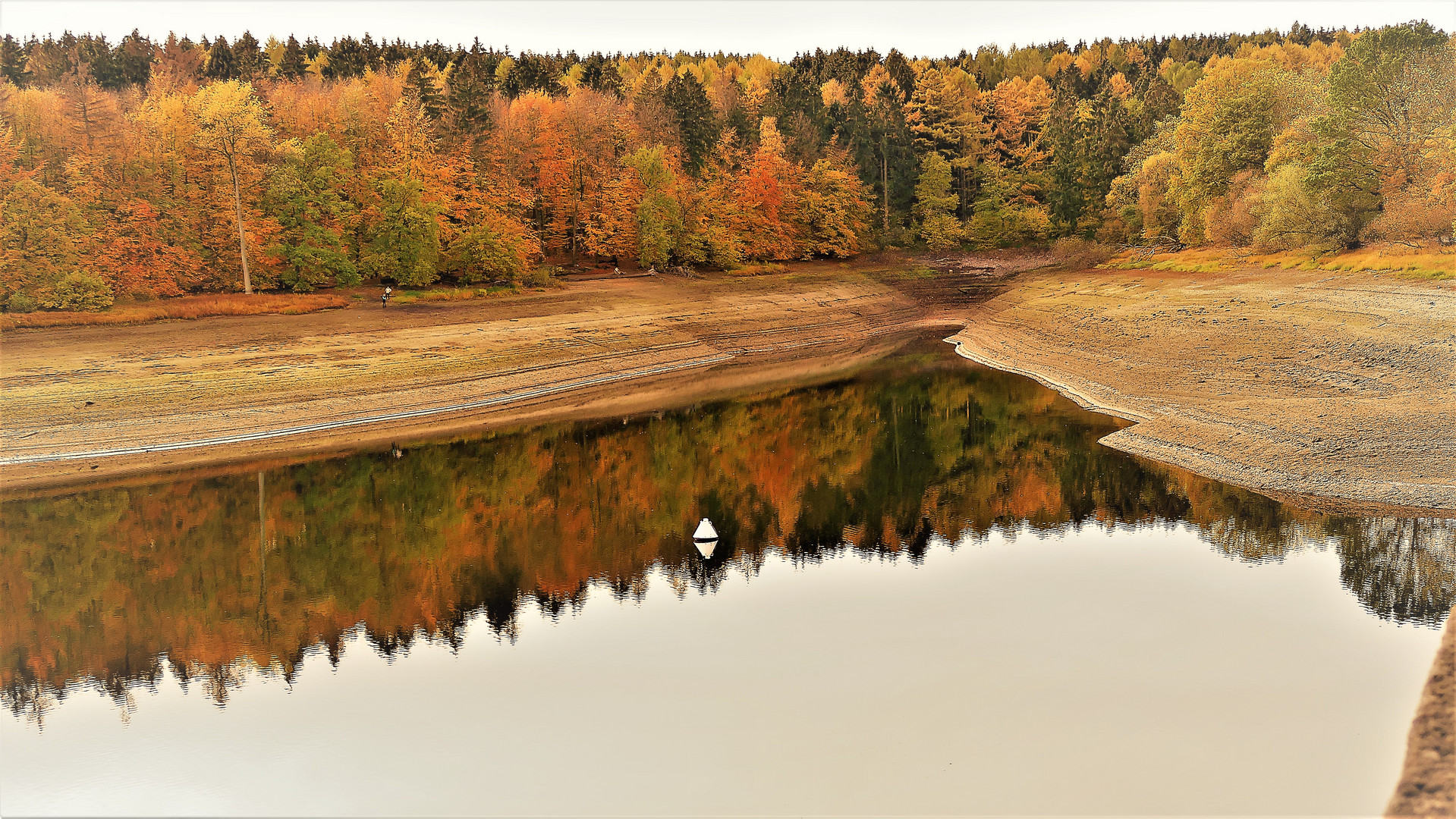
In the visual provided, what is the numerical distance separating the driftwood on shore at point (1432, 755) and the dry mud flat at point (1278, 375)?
834 centimetres

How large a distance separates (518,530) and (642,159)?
5068cm

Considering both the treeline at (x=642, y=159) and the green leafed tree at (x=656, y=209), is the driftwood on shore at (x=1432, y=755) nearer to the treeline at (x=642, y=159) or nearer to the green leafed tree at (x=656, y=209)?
the treeline at (x=642, y=159)

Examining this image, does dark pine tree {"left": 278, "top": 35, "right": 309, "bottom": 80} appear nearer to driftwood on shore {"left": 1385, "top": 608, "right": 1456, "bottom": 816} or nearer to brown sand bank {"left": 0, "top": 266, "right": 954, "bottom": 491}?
brown sand bank {"left": 0, "top": 266, "right": 954, "bottom": 491}

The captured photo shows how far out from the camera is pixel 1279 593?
1552cm

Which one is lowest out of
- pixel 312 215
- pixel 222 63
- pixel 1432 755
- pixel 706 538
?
pixel 706 538

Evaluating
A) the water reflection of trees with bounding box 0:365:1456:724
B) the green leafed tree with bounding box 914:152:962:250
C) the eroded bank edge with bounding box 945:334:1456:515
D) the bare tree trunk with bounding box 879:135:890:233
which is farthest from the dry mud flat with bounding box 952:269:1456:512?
the bare tree trunk with bounding box 879:135:890:233

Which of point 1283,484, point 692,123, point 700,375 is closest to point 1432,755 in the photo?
point 1283,484

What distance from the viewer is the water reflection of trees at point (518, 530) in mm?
15633

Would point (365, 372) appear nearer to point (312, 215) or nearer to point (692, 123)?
point (312, 215)

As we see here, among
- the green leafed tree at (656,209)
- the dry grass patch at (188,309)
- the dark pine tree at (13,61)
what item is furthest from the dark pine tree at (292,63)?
the dry grass patch at (188,309)

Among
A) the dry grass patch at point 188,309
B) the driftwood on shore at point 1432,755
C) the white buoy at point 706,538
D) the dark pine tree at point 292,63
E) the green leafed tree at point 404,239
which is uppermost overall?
the dark pine tree at point 292,63

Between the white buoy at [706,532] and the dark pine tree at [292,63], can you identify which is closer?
the white buoy at [706,532]

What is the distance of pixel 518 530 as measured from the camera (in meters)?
21.1

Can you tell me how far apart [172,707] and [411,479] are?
40.2ft
